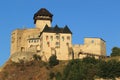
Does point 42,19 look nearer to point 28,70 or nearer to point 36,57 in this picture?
point 36,57

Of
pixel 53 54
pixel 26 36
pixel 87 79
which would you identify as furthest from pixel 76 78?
pixel 26 36

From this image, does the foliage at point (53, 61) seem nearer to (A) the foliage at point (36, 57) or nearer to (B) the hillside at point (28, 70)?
(B) the hillside at point (28, 70)

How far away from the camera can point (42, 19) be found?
16562 cm

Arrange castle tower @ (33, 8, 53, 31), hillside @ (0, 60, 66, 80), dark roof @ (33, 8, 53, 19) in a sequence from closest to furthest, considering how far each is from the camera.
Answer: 1. hillside @ (0, 60, 66, 80)
2. castle tower @ (33, 8, 53, 31)
3. dark roof @ (33, 8, 53, 19)

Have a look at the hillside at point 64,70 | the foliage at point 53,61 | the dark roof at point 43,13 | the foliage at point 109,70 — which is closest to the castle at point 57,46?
the hillside at point 64,70

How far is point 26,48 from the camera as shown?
533 feet

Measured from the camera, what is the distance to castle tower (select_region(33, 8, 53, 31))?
165125 millimetres

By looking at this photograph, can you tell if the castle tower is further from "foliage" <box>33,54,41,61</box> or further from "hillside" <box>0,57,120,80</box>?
"hillside" <box>0,57,120,80</box>

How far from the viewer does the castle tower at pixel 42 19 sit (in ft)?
542

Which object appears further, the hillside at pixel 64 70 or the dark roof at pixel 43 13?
the dark roof at pixel 43 13

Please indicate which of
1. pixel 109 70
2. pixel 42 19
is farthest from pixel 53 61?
pixel 42 19

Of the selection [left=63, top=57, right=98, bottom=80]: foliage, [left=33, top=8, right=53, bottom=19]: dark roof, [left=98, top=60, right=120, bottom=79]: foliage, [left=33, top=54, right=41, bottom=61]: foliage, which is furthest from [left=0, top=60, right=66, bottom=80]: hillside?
[left=33, top=8, right=53, bottom=19]: dark roof

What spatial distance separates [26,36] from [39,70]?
13073mm

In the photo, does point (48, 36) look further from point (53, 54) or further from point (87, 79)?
point (87, 79)
